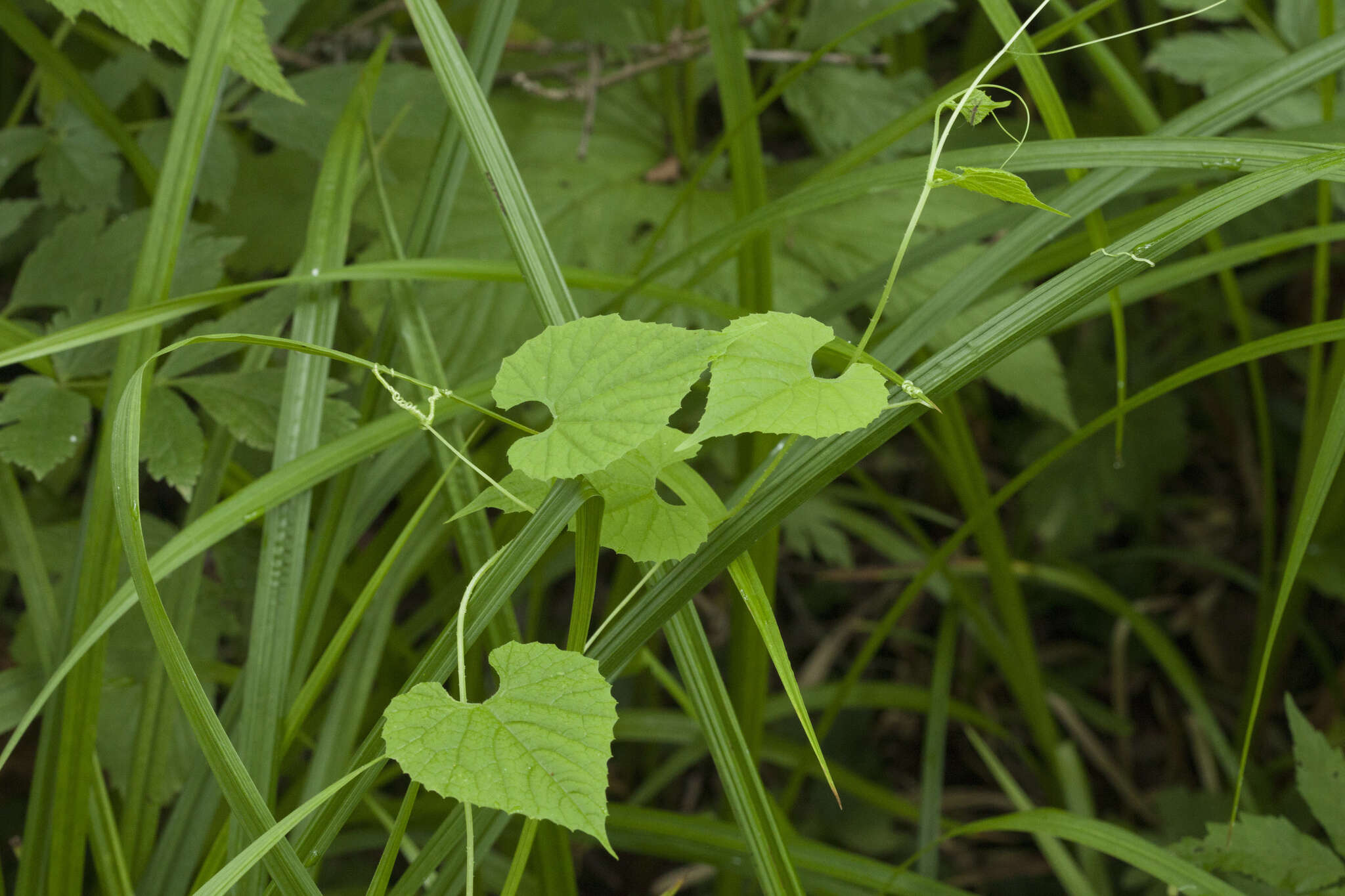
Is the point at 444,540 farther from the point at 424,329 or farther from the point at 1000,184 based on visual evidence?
the point at 1000,184

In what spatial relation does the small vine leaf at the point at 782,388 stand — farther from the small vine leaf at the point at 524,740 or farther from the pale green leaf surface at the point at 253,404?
the pale green leaf surface at the point at 253,404

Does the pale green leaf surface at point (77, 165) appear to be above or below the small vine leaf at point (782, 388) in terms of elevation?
above

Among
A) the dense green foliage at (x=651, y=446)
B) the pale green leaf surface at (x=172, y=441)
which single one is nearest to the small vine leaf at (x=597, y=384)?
the dense green foliage at (x=651, y=446)

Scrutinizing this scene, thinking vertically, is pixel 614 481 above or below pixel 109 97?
below

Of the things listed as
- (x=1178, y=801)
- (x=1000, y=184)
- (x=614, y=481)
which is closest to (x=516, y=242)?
(x=614, y=481)

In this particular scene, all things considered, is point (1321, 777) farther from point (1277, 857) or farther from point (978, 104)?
point (978, 104)

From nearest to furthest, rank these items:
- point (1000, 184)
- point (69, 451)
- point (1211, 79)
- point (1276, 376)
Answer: point (1000, 184), point (69, 451), point (1211, 79), point (1276, 376)

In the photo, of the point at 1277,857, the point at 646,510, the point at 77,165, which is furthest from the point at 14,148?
the point at 1277,857
